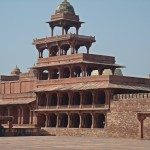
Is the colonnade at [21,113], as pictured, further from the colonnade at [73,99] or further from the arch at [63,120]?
the arch at [63,120]

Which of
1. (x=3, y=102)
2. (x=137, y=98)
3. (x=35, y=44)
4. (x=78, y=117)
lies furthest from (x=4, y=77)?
(x=137, y=98)

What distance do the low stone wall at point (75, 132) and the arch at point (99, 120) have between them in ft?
5.16

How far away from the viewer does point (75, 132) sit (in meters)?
54.2

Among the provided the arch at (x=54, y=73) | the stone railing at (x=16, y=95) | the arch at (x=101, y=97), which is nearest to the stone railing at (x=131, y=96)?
the arch at (x=101, y=97)

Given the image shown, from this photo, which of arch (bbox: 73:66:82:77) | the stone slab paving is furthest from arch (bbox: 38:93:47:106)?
the stone slab paving

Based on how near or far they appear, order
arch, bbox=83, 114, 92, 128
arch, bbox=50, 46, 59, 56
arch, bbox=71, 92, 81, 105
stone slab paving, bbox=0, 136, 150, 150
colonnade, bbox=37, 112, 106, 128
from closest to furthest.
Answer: stone slab paving, bbox=0, 136, 150, 150
colonnade, bbox=37, 112, 106, 128
arch, bbox=83, 114, 92, 128
arch, bbox=71, 92, 81, 105
arch, bbox=50, 46, 59, 56

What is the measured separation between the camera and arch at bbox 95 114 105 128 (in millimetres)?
53438

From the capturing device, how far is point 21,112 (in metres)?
64.3

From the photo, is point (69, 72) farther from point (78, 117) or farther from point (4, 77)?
point (4, 77)

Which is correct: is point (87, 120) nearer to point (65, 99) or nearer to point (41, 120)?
point (65, 99)

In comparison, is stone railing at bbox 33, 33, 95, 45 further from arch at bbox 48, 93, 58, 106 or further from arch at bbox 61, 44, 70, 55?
arch at bbox 48, 93, 58, 106

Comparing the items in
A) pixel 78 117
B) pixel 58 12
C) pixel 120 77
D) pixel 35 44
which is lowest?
pixel 78 117

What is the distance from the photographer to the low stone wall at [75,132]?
51.1m

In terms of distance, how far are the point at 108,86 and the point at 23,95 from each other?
18.3 meters
